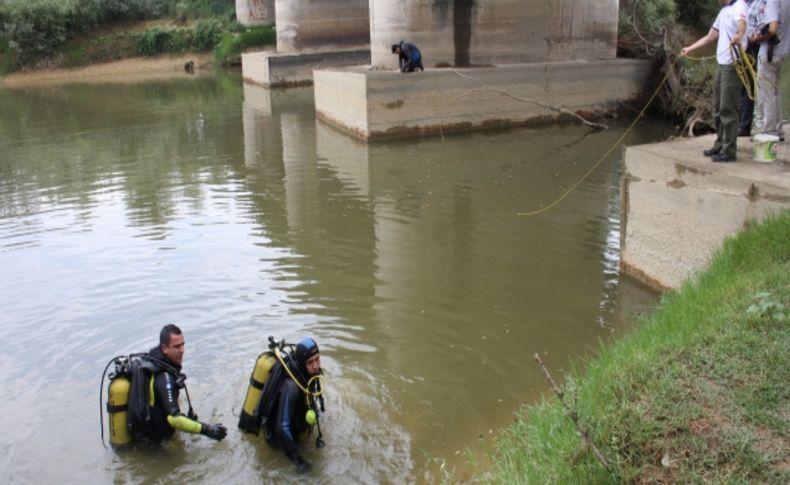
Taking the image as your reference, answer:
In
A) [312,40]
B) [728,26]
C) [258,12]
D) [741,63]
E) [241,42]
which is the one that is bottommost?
[741,63]

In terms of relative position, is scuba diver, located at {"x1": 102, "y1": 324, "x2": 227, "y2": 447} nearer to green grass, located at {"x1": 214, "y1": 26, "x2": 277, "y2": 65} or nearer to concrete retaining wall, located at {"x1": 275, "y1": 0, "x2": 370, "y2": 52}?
concrete retaining wall, located at {"x1": 275, "y1": 0, "x2": 370, "y2": 52}

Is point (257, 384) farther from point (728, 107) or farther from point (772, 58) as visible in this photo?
point (772, 58)

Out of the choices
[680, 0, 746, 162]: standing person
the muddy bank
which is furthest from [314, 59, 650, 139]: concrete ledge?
the muddy bank

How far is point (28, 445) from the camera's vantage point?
579cm

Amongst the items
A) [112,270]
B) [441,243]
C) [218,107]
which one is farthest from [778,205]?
[218,107]

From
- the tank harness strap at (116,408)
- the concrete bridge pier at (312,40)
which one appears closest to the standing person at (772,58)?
the tank harness strap at (116,408)

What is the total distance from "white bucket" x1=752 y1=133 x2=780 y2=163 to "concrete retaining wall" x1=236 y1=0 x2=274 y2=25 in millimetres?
39845

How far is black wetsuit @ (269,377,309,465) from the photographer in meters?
5.15

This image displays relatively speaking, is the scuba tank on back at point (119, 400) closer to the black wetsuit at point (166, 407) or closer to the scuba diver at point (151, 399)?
the scuba diver at point (151, 399)

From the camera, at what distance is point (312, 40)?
31.6m

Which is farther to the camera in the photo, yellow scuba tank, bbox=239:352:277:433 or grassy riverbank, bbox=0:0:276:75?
grassy riverbank, bbox=0:0:276:75

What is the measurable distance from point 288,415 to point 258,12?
1651 inches

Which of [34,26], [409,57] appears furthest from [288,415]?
[34,26]

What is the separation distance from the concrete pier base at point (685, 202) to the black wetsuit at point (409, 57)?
9778 mm
